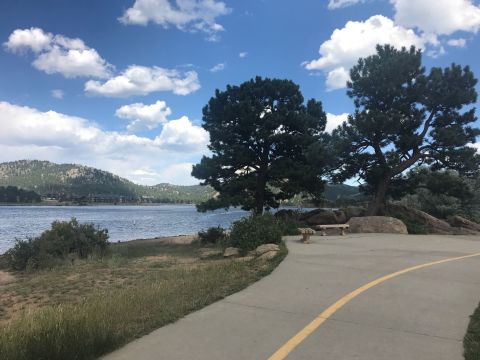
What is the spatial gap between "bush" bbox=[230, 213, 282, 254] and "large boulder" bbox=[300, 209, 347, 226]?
11194 millimetres

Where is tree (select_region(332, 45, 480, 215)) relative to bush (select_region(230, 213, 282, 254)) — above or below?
above

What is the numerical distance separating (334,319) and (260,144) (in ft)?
72.2

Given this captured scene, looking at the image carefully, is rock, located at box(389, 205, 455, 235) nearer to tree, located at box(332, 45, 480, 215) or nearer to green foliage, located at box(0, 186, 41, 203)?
tree, located at box(332, 45, 480, 215)

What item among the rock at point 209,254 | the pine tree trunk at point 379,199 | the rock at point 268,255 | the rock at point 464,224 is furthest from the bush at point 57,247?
the rock at point 464,224

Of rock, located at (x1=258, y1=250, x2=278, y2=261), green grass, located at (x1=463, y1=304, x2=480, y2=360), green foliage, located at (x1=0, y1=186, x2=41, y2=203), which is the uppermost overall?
green foliage, located at (x1=0, y1=186, x2=41, y2=203)

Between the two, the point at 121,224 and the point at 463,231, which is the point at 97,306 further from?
the point at 121,224

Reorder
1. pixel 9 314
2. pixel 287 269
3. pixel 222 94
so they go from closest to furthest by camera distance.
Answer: pixel 9 314, pixel 287 269, pixel 222 94

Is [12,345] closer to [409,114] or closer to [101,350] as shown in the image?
[101,350]

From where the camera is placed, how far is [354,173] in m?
27.3

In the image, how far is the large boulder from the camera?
2739cm

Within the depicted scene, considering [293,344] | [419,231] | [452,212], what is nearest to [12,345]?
[293,344]

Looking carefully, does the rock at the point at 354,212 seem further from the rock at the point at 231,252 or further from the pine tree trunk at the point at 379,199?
the rock at the point at 231,252

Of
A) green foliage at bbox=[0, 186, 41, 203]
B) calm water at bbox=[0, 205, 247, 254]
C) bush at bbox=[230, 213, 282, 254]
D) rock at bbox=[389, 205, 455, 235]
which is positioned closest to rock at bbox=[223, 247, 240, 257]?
bush at bbox=[230, 213, 282, 254]

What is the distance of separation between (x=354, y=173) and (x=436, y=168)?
4524 mm
